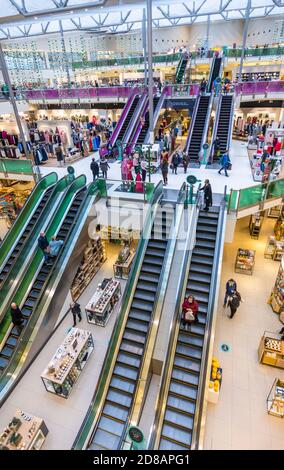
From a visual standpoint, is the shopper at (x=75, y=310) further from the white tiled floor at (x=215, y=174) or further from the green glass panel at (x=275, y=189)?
the green glass panel at (x=275, y=189)

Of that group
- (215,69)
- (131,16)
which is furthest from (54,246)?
(131,16)

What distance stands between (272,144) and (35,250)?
1215 centimetres

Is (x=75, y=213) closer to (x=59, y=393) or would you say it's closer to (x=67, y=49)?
(x=59, y=393)

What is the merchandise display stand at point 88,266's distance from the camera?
1077cm

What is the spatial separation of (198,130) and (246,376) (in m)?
12.5

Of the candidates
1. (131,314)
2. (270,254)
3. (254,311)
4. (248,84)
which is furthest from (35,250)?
(248,84)

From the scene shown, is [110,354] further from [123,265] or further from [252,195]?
[252,195]

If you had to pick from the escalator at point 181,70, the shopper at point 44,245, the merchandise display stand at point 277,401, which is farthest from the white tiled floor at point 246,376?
the escalator at point 181,70

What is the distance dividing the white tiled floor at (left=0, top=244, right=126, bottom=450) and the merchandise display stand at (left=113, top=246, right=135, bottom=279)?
10.3 feet

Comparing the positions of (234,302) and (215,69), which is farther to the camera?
(215,69)

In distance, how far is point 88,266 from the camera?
11.5m

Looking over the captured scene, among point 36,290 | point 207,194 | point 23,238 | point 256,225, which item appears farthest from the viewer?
point 256,225

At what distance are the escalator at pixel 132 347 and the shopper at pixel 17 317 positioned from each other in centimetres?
307

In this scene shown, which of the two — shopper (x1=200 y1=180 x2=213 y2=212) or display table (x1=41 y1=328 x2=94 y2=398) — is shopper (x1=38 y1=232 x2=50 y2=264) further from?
shopper (x1=200 y1=180 x2=213 y2=212)
